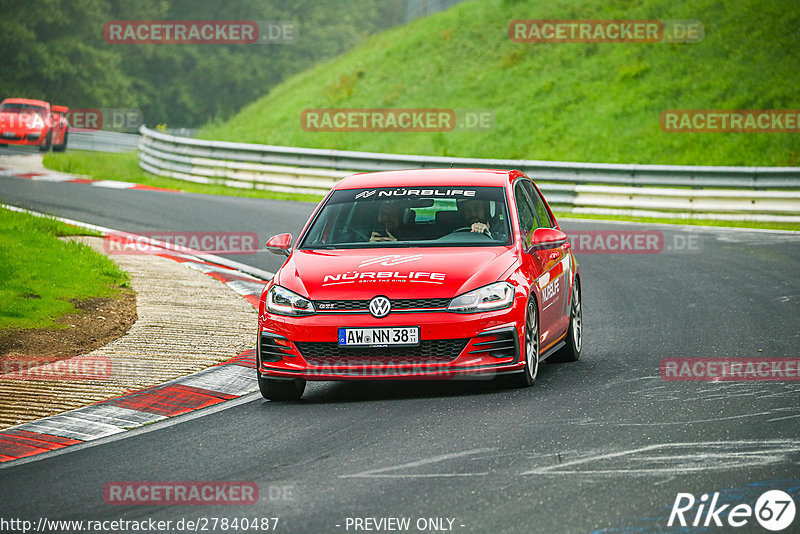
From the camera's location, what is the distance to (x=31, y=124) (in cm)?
3738

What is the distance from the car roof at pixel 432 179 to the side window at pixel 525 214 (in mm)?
133

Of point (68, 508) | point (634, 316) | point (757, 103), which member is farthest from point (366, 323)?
point (757, 103)

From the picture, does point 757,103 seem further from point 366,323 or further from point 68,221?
point 366,323

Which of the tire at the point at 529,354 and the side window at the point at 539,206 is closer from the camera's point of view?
the tire at the point at 529,354

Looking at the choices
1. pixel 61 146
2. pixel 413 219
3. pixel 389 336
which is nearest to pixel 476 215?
pixel 413 219

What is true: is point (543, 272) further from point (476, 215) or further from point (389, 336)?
point (389, 336)

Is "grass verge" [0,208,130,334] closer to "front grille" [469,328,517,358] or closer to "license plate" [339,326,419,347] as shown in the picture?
"license plate" [339,326,419,347]

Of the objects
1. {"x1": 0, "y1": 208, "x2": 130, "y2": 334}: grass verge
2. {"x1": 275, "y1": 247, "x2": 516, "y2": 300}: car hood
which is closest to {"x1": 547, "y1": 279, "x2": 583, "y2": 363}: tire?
{"x1": 275, "y1": 247, "x2": 516, "y2": 300}: car hood

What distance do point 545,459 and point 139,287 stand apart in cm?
794

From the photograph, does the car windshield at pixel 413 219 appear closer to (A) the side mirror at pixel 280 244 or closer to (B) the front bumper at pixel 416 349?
(A) the side mirror at pixel 280 244

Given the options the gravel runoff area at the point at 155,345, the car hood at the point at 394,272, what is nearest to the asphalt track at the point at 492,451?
the car hood at the point at 394,272

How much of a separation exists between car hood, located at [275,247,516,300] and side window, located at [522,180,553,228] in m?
1.49

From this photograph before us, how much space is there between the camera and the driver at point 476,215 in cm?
937

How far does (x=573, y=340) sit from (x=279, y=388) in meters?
2.75
